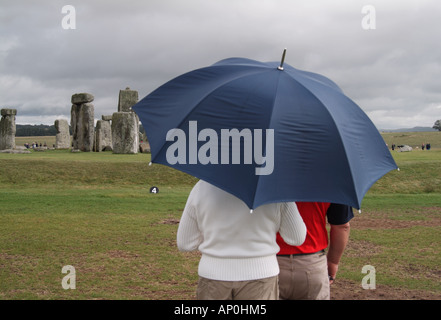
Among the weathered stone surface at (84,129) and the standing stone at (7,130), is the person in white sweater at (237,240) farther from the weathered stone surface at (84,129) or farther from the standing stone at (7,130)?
the standing stone at (7,130)

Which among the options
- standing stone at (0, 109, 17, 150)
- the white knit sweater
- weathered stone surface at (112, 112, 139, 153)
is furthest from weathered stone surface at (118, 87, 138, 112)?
the white knit sweater

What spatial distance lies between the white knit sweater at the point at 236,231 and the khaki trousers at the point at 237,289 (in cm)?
3

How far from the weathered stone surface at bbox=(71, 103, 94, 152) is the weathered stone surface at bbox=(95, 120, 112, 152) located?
1.01m

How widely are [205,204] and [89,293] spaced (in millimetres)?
4169

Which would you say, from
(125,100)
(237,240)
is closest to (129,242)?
(237,240)

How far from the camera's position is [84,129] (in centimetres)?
3406

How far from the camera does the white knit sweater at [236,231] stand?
3.12 metres

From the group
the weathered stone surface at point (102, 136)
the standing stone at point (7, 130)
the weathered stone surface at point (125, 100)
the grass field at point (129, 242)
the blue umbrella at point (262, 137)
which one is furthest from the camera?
the weathered stone surface at point (102, 136)

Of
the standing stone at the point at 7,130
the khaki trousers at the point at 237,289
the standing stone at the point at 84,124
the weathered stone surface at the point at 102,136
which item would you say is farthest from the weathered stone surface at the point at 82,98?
the khaki trousers at the point at 237,289

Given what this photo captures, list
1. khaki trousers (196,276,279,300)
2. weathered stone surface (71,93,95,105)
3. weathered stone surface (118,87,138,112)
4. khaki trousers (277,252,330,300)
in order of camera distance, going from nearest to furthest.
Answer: khaki trousers (196,276,279,300) < khaki trousers (277,252,330,300) < weathered stone surface (118,87,138,112) < weathered stone surface (71,93,95,105)

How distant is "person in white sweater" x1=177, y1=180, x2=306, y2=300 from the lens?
3.11 meters

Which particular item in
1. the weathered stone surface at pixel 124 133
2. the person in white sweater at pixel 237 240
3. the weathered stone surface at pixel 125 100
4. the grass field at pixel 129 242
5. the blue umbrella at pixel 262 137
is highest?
the weathered stone surface at pixel 125 100

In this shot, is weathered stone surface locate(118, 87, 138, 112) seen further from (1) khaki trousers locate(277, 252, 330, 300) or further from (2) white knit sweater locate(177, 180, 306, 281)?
(2) white knit sweater locate(177, 180, 306, 281)

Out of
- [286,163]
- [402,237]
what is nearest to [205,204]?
[286,163]
